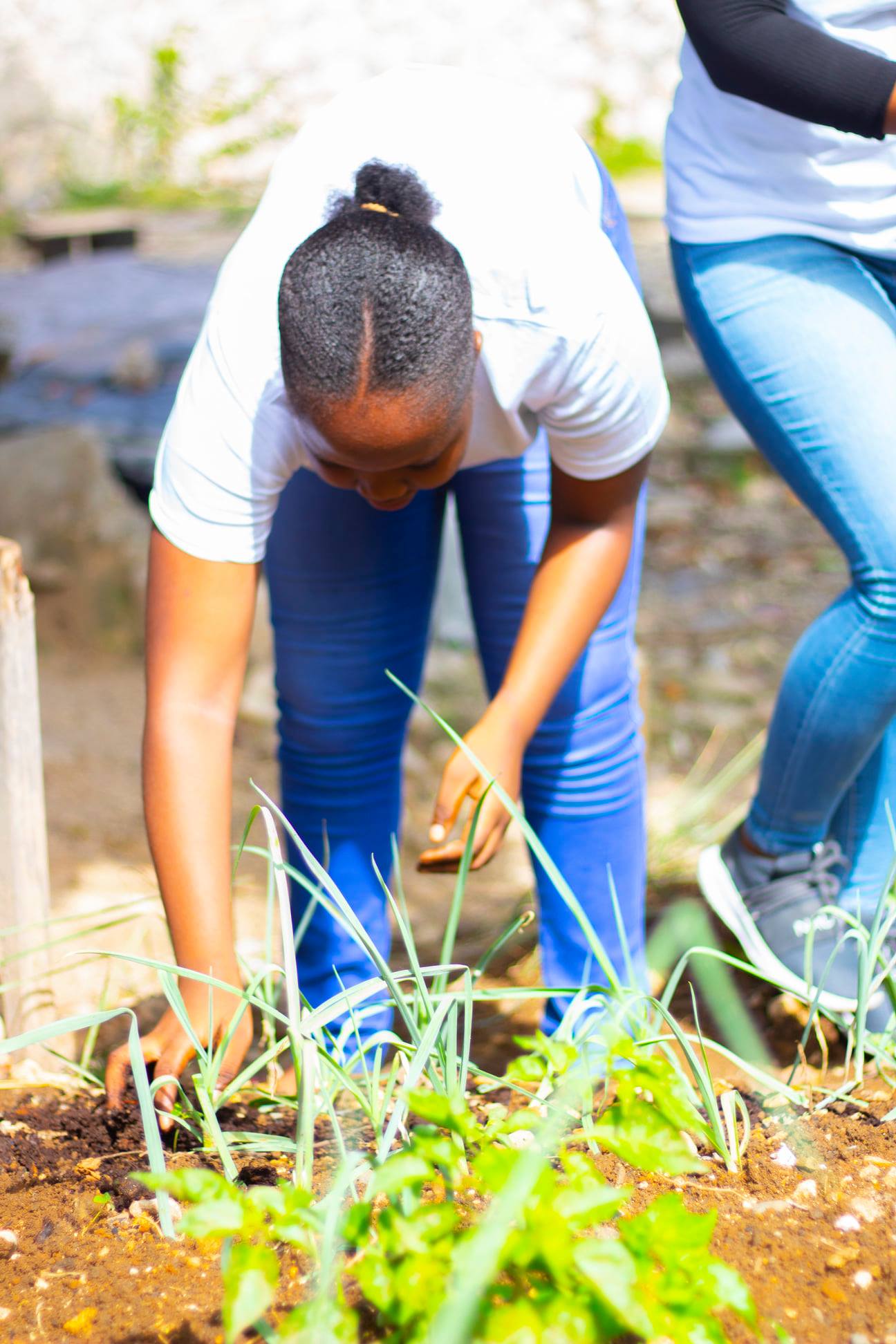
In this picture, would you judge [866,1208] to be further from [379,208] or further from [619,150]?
[619,150]

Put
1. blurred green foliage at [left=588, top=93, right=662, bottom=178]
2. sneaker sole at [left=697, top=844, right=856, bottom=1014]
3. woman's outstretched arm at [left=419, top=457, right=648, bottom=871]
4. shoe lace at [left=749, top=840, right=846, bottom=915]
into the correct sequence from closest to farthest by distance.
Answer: woman's outstretched arm at [left=419, top=457, right=648, bottom=871], sneaker sole at [left=697, top=844, right=856, bottom=1014], shoe lace at [left=749, top=840, right=846, bottom=915], blurred green foliage at [left=588, top=93, right=662, bottom=178]

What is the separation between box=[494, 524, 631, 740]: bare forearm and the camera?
4.97 ft

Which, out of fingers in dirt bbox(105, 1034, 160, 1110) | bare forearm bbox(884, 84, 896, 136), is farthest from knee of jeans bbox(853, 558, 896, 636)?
fingers in dirt bbox(105, 1034, 160, 1110)

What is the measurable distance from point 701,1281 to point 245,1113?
0.72m

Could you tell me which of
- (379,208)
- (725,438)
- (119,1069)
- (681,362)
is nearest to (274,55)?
(681,362)

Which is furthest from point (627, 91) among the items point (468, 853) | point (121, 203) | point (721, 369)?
point (468, 853)

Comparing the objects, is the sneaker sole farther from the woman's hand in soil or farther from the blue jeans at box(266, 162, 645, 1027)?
the woman's hand in soil

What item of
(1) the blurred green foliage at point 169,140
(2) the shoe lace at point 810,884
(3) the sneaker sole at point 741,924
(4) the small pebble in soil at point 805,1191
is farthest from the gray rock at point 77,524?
(1) the blurred green foliage at point 169,140

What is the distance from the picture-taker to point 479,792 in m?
1.40

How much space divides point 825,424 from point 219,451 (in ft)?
2.57

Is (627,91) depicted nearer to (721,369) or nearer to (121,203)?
(121,203)

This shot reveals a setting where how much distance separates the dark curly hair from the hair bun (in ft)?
0.17

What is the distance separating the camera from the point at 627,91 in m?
10.1

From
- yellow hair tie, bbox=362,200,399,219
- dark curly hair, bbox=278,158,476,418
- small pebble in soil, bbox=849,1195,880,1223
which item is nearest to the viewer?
small pebble in soil, bbox=849,1195,880,1223
